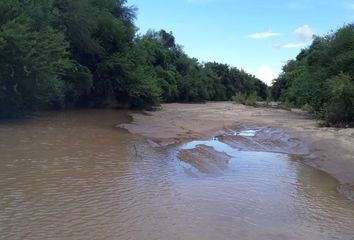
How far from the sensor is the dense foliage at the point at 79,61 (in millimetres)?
19328

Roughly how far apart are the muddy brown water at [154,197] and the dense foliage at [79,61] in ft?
21.0

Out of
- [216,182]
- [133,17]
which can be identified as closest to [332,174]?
[216,182]

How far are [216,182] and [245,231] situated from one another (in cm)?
332

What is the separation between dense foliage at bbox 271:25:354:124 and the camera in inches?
903

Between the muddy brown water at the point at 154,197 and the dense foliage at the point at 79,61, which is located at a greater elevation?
the dense foliage at the point at 79,61

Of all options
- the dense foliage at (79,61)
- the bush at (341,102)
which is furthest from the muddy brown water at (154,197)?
the bush at (341,102)

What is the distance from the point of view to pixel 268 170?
39.5ft

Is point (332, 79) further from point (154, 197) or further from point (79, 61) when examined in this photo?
point (154, 197)

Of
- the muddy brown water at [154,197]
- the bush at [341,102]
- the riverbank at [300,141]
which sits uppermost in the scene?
the bush at [341,102]

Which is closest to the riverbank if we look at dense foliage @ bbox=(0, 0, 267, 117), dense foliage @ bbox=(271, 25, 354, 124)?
dense foliage @ bbox=(271, 25, 354, 124)

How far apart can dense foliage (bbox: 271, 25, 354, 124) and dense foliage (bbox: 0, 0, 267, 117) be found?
44.2 feet

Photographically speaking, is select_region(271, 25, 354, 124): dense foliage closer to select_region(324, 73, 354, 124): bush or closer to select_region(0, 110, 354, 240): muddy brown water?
select_region(324, 73, 354, 124): bush

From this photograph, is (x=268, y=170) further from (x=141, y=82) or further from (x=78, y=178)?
(x=141, y=82)

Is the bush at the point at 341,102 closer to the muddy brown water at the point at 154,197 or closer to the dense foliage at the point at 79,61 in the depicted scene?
the muddy brown water at the point at 154,197
